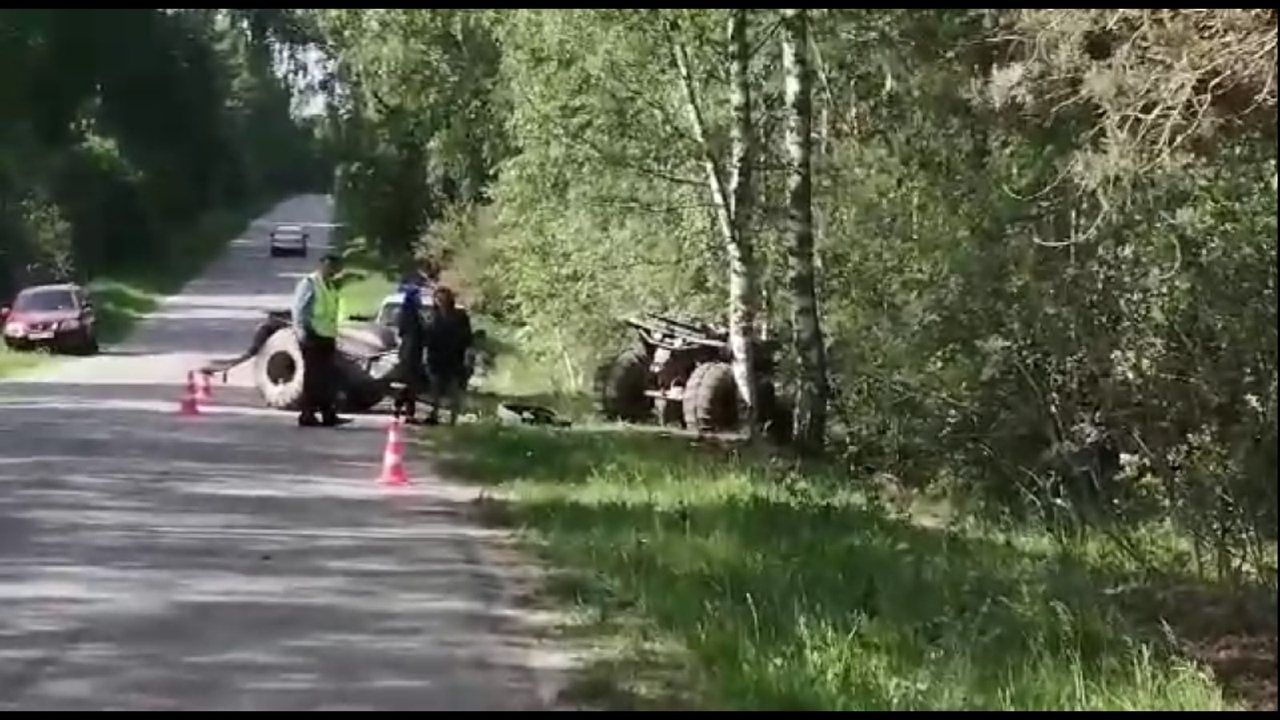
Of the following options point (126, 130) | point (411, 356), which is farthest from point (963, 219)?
point (126, 130)

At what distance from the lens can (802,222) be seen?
21328 millimetres

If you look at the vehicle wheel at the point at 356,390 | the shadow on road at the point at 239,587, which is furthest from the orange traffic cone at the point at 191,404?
the shadow on road at the point at 239,587

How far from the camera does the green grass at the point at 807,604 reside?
31.7 ft

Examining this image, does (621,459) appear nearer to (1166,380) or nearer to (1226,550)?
(1166,380)

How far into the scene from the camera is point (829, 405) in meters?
22.2

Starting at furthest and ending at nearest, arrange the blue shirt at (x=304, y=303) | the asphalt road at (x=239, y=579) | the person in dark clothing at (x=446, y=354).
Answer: the person in dark clothing at (x=446, y=354) → the blue shirt at (x=304, y=303) → the asphalt road at (x=239, y=579)

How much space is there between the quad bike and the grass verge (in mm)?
11255

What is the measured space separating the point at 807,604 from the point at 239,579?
3.49m

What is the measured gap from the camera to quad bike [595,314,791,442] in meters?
25.6

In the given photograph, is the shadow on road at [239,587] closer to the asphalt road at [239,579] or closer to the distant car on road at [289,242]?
the asphalt road at [239,579]

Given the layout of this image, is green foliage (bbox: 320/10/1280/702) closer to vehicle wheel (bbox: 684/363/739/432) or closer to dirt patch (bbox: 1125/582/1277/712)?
dirt patch (bbox: 1125/582/1277/712)

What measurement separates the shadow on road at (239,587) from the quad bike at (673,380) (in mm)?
6243

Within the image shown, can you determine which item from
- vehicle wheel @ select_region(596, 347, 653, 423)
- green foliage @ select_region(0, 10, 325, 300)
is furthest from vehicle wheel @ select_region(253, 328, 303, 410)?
green foliage @ select_region(0, 10, 325, 300)

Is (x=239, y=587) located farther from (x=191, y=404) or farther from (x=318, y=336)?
(x=191, y=404)
